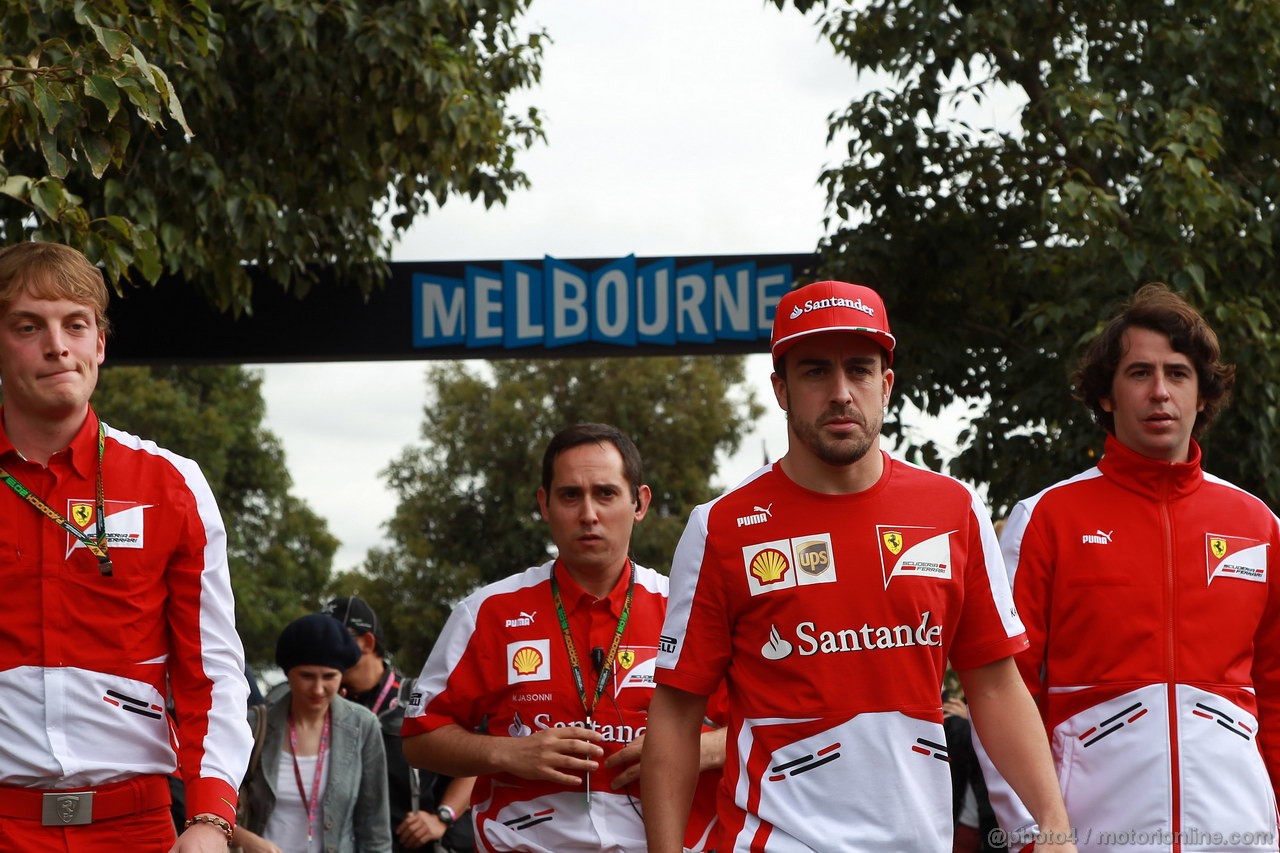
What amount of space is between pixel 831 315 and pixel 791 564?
0.60 metres

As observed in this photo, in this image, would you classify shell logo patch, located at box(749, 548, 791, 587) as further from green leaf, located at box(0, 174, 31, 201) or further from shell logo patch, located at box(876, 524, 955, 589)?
green leaf, located at box(0, 174, 31, 201)

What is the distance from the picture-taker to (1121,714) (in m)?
4.99

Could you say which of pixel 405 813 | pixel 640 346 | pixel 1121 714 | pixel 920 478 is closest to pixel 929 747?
pixel 920 478

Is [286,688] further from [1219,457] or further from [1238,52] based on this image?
[1238,52]

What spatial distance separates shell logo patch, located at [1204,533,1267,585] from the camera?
507cm

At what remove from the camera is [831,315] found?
163 inches

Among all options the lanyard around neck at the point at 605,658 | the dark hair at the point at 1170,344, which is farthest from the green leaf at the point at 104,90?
the dark hair at the point at 1170,344

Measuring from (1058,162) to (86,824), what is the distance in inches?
357

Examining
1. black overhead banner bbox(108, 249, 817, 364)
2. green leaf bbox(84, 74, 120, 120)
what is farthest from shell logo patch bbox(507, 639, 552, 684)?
black overhead banner bbox(108, 249, 817, 364)

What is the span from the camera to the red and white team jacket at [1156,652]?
4.93 metres

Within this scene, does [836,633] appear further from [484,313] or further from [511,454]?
[511,454]

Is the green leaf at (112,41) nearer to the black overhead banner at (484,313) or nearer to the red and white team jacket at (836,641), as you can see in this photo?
the red and white team jacket at (836,641)

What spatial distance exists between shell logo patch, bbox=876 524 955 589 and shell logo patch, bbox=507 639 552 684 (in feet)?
5.88

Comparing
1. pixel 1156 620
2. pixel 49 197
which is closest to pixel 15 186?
pixel 49 197
